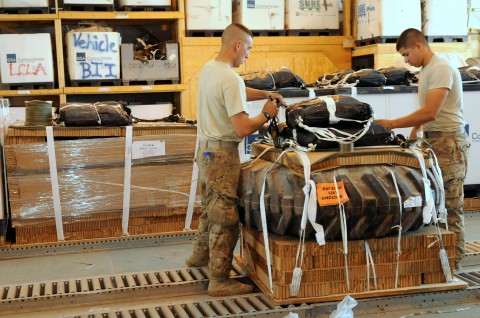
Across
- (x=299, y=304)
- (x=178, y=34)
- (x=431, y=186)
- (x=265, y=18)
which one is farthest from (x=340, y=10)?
(x=299, y=304)

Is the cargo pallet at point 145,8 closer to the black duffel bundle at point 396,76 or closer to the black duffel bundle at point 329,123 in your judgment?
the black duffel bundle at point 396,76

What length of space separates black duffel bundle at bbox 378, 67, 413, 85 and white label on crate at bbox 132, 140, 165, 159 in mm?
2981

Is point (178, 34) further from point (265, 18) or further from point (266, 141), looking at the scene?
point (266, 141)

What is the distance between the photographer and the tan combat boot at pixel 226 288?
485 centimetres

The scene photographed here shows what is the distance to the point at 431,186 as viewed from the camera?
184 inches

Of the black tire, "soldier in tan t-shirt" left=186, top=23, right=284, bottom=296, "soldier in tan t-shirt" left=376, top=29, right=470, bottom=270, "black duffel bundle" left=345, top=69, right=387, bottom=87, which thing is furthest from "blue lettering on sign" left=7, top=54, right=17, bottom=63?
"soldier in tan t-shirt" left=376, top=29, right=470, bottom=270

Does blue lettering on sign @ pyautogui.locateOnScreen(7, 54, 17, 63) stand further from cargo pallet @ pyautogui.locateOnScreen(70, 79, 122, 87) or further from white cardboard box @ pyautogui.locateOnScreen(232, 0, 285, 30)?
white cardboard box @ pyautogui.locateOnScreen(232, 0, 285, 30)

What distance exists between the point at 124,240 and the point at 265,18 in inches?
168

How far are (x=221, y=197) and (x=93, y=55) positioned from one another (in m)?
4.77

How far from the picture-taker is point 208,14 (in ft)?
30.1

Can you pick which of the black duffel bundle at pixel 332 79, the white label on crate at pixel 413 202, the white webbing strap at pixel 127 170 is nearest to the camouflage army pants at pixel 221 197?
the white label on crate at pixel 413 202

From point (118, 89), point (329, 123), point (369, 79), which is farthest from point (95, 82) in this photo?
point (329, 123)

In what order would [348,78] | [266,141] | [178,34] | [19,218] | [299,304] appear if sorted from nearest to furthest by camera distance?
1. [299,304]
2. [266,141]
3. [19,218]
4. [348,78]
5. [178,34]

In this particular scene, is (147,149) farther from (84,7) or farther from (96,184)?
(84,7)
